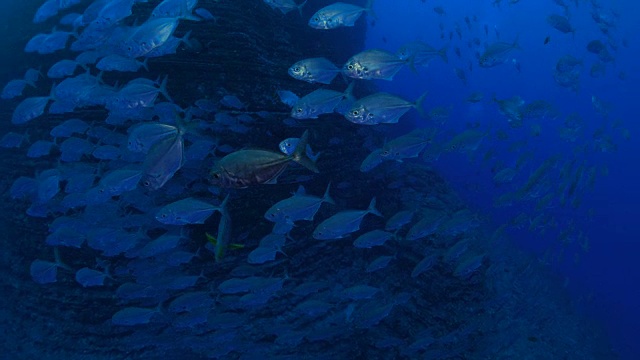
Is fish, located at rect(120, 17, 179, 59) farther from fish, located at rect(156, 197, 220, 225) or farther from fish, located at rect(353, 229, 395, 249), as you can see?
fish, located at rect(353, 229, 395, 249)

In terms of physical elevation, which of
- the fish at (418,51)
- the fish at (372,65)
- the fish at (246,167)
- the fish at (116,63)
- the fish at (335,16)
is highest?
the fish at (335,16)

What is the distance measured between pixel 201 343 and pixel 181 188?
2912 mm

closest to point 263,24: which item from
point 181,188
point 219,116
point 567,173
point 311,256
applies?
point 219,116

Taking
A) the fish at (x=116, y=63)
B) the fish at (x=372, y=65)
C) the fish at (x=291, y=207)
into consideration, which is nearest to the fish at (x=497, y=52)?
the fish at (x=372, y=65)

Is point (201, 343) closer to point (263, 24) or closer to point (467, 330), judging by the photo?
point (467, 330)

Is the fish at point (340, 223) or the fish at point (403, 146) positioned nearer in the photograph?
the fish at point (340, 223)

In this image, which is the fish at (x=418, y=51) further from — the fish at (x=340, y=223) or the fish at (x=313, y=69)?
the fish at (x=340, y=223)

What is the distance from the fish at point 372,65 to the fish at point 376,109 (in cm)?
33

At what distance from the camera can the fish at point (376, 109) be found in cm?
448

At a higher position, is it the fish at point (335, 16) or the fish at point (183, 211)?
the fish at point (335, 16)

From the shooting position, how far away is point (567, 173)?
9086 millimetres

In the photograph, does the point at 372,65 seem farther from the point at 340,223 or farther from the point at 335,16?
the point at 340,223

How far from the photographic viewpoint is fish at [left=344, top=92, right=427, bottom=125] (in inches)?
176

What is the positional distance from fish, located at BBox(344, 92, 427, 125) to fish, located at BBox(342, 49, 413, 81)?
0.33 m
